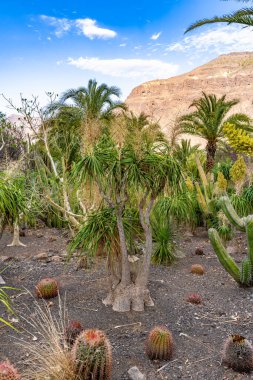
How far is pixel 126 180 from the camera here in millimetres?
5496

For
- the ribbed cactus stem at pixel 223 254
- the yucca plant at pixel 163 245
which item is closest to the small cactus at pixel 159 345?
the ribbed cactus stem at pixel 223 254

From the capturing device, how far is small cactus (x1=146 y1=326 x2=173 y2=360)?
14.8 feet

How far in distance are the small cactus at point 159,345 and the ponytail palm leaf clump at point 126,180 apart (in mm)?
1400

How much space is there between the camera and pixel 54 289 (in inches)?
255

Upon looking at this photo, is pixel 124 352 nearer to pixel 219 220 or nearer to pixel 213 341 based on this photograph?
pixel 213 341

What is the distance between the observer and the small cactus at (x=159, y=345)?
4508mm

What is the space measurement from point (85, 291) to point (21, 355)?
228cm

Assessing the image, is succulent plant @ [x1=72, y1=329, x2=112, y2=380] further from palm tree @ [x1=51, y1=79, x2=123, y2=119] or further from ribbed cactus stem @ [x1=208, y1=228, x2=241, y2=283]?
palm tree @ [x1=51, y1=79, x2=123, y2=119]

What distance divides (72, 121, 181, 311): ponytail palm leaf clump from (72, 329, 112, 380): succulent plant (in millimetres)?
2130

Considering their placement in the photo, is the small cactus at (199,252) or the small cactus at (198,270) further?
the small cactus at (199,252)

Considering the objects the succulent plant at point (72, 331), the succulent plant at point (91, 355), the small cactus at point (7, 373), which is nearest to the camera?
the small cactus at point (7, 373)

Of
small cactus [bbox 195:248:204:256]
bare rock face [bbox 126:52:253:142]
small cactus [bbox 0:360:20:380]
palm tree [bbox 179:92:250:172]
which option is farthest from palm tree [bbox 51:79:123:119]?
bare rock face [bbox 126:52:253:142]

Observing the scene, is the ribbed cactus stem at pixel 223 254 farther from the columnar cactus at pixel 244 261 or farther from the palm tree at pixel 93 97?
the palm tree at pixel 93 97

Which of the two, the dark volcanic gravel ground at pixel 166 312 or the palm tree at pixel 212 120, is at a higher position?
the palm tree at pixel 212 120
